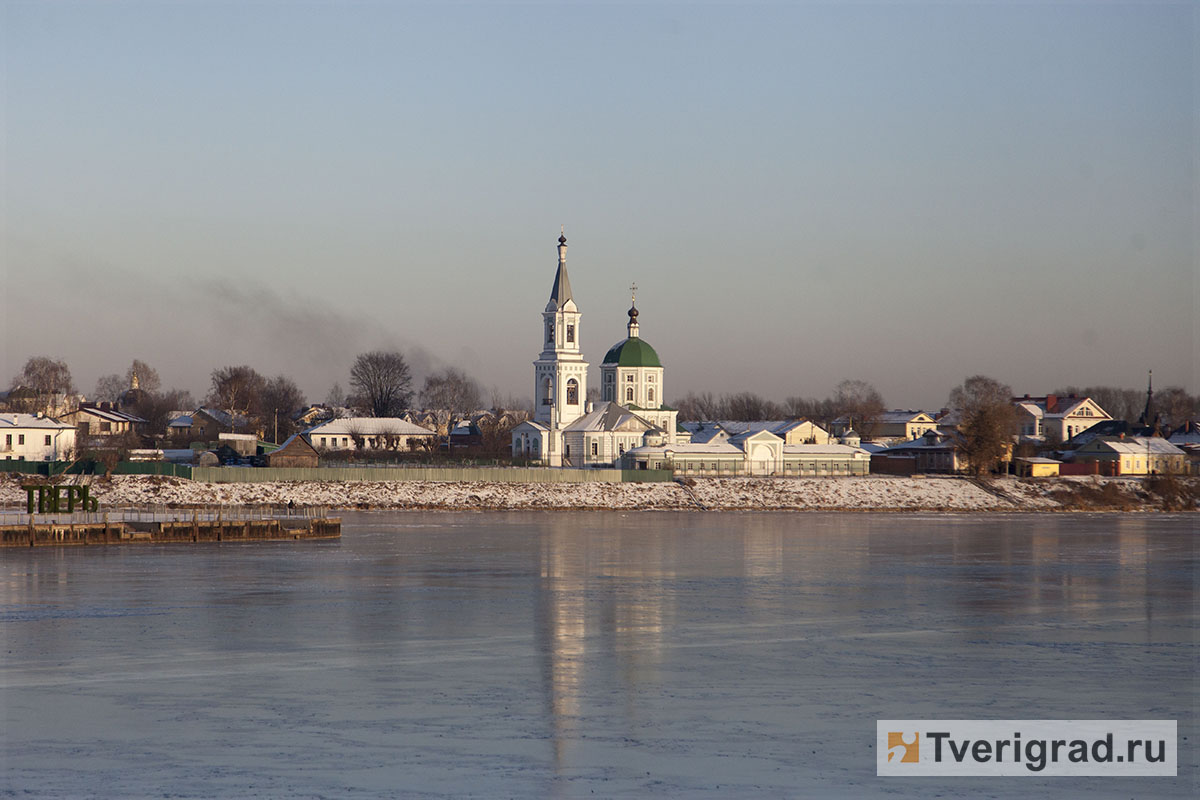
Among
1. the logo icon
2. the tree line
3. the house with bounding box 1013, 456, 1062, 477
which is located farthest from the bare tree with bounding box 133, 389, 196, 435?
the logo icon

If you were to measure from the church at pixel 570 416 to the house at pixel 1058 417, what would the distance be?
48.1 m

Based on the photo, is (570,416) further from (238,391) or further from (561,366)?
(238,391)

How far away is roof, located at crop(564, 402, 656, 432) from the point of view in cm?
9207

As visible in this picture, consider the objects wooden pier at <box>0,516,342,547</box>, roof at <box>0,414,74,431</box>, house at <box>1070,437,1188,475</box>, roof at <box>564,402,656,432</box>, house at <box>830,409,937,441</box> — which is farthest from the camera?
house at <box>830,409,937,441</box>

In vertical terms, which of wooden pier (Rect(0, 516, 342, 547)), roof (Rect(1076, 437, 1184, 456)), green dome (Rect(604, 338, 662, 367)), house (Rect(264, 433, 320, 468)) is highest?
green dome (Rect(604, 338, 662, 367))

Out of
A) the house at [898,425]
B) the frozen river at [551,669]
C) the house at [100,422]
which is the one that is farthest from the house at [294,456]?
the house at [898,425]

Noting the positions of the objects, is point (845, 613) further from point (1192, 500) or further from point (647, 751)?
point (1192, 500)

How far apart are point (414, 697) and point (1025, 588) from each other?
18.7 meters

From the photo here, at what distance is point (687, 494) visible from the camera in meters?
75.2

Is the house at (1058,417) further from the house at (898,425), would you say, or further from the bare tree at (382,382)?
the bare tree at (382,382)

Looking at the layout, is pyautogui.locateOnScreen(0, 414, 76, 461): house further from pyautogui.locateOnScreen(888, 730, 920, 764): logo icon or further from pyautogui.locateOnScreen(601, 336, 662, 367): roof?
pyautogui.locateOnScreen(888, 730, 920, 764): logo icon

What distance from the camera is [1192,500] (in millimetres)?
80688

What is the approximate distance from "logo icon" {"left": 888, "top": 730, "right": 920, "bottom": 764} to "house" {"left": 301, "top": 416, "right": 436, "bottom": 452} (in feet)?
307

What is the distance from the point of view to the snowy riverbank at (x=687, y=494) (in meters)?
66.9
